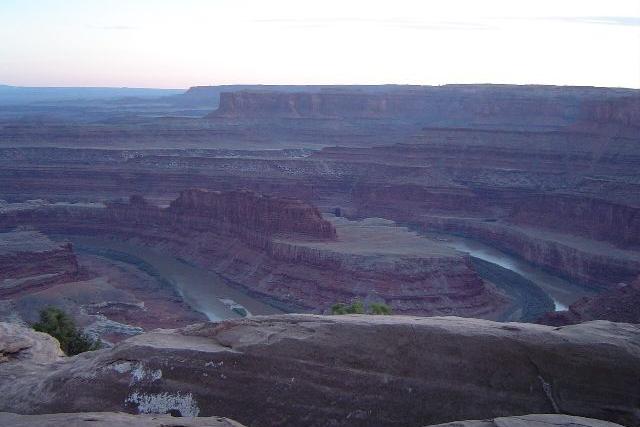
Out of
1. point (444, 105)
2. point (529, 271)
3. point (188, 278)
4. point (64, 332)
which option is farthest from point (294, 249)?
point (444, 105)

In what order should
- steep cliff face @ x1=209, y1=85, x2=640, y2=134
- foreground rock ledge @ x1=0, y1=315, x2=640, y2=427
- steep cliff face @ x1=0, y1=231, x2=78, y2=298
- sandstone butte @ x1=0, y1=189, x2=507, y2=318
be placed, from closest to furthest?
1. foreground rock ledge @ x1=0, y1=315, x2=640, y2=427
2. sandstone butte @ x1=0, y1=189, x2=507, y2=318
3. steep cliff face @ x1=0, y1=231, x2=78, y2=298
4. steep cliff face @ x1=209, y1=85, x2=640, y2=134

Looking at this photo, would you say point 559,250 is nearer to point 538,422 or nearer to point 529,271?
point 529,271

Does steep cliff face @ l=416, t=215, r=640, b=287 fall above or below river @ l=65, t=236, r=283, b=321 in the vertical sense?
above

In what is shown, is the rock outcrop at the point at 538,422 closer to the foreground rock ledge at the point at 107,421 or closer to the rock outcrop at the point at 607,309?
the foreground rock ledge at the point at 107,421

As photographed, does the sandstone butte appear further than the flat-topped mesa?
No

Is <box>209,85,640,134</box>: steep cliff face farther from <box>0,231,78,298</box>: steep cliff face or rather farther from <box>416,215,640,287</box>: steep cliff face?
<box>0,231,78,298</box>: steep cliff face

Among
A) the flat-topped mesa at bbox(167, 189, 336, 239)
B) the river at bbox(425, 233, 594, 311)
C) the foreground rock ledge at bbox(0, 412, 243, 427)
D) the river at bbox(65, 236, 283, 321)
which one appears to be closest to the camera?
the foreground rock ledge at bbox(0, 412, 243, 427)

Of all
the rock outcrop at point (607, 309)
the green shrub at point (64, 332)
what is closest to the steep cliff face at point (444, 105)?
the rock outcrop at point (607, 309)

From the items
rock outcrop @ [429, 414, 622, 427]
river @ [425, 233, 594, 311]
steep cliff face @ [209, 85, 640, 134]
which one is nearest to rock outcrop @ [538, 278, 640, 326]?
river @ [425, 233, 594, 311]
